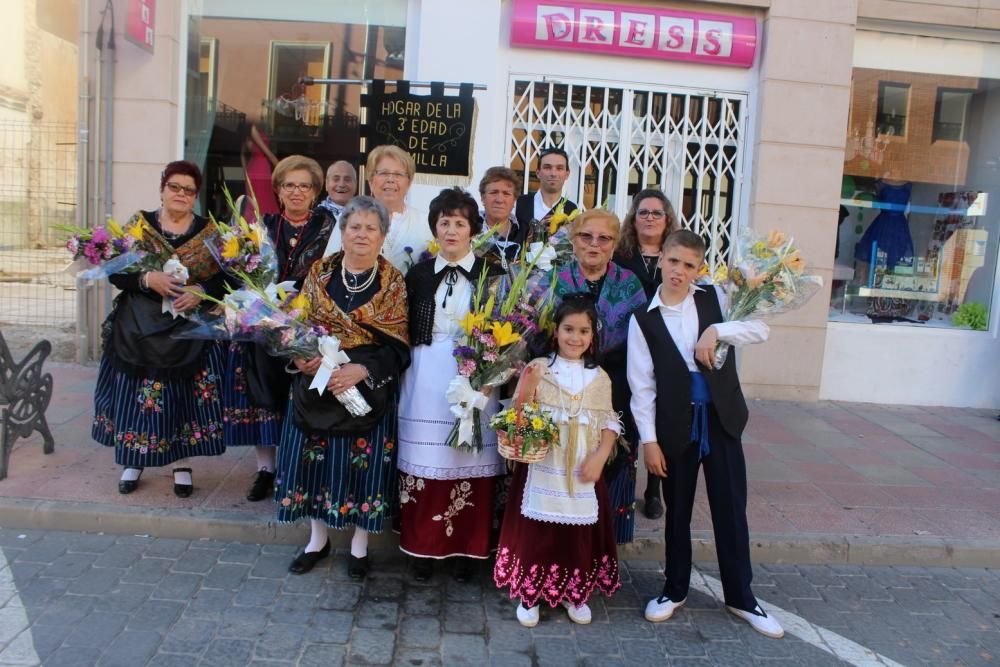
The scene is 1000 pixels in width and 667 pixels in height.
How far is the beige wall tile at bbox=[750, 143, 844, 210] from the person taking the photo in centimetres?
754

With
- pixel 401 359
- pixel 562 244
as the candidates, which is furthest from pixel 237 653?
pixel 562 244

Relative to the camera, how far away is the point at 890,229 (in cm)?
845

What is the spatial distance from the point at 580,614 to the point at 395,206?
231 cm

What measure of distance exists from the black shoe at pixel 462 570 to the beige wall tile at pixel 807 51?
5.79m

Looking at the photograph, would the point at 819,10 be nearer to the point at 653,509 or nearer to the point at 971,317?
the point at 971,317

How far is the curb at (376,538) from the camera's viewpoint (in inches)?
167

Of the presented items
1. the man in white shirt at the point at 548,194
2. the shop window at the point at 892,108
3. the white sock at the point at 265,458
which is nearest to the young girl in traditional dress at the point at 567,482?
the man in white shirt at the point at 548,194

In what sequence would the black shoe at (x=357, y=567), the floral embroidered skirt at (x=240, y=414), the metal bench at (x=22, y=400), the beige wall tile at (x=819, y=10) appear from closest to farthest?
1. the black shoe at (x=357, y=567)
2. the floral embroidered skirt at (x=240, y=414)
3. the metal bench at (x=22, y=400)
4. the beige wall tile at (x=819, y=10)

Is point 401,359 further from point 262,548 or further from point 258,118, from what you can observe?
point 258,118

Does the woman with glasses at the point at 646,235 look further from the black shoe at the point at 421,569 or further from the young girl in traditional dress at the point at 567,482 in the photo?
the black shoe at the point at 421,569

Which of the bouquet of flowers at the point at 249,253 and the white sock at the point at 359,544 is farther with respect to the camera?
the white sock at the point at 359,544

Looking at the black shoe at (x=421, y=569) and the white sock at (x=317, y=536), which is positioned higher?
Answer: the white sock at (x=317, y=536)

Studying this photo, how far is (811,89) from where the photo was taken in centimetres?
754

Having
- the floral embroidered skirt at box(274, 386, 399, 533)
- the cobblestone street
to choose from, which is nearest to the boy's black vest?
the cobblestone street
